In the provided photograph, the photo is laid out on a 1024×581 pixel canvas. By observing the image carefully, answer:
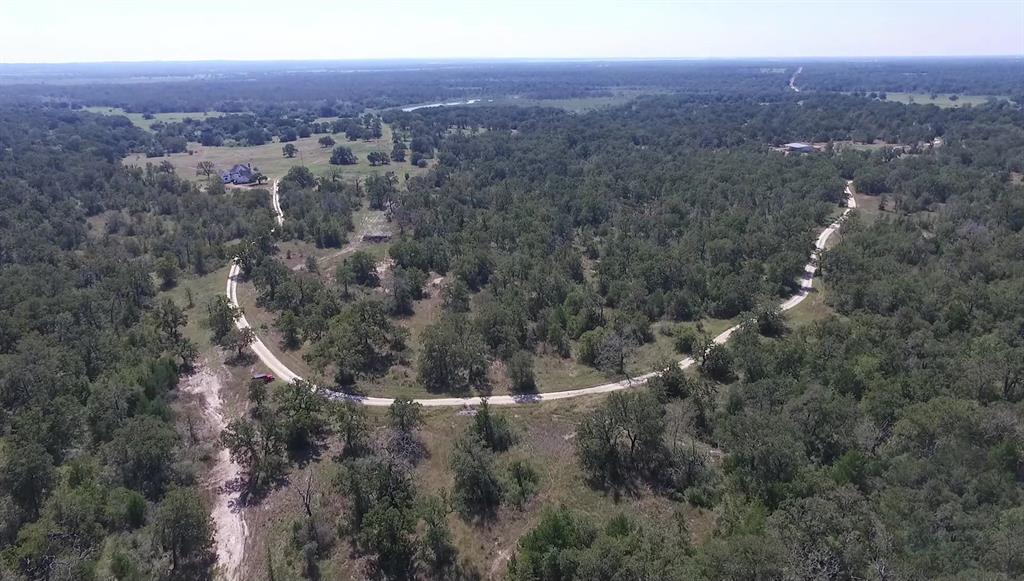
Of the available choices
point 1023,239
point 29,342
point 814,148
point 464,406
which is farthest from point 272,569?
point 814,148

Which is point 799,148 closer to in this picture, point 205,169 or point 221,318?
point 221,318

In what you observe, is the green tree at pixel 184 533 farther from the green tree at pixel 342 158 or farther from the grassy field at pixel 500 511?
the green tree at pixel 342 158

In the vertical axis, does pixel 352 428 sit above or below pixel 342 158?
below

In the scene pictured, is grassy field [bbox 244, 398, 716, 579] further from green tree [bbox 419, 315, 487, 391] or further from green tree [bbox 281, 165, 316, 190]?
green tree [bbox 281, 165, 316, 190]

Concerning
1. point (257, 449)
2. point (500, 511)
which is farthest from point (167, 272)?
point (500, 511)

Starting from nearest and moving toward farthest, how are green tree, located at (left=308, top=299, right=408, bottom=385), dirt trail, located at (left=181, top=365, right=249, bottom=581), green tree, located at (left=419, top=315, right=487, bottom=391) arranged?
dirt trail, located at (left=181, top=365, right=249, bottom=581)
green tree, located at (left=419, top=315, right=487, bottom=391)
green tree, located at (left=308, top=299, right=408, bottom=385)

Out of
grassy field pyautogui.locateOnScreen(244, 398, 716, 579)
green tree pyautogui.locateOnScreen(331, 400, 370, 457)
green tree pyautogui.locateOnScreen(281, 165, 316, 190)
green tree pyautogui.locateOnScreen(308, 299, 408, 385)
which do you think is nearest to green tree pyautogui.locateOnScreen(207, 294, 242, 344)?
green tree pyautogui.locateOnScreen(308, 299, 408, 385)
